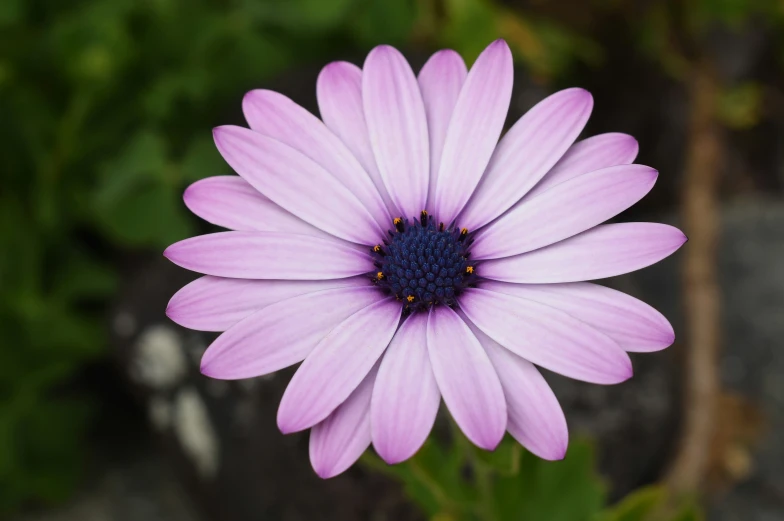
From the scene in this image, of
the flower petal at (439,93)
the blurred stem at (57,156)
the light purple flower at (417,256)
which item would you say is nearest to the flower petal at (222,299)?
the light purple flower at (417,256)

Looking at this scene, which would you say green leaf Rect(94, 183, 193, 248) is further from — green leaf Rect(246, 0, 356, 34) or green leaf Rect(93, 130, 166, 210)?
green leaf Rect(246, 0, 356, 34)

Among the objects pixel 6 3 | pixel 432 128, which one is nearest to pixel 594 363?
pixel 432 128

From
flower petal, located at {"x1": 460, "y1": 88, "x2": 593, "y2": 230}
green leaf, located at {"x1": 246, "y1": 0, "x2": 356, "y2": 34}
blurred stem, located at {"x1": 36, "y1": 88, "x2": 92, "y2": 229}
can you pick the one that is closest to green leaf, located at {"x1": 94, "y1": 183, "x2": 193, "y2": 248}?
blurred stem, located at {"x1": 36, "y1": 88, "x2": 92, "y2": 229}

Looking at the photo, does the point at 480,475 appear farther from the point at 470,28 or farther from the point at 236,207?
the point at 470,28

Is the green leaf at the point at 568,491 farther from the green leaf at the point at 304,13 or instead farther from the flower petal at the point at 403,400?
the green leaf at the point at 304,13

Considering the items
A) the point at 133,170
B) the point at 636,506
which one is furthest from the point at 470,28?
the point at 636,506

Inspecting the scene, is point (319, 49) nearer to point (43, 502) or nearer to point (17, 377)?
point (17, 377)
